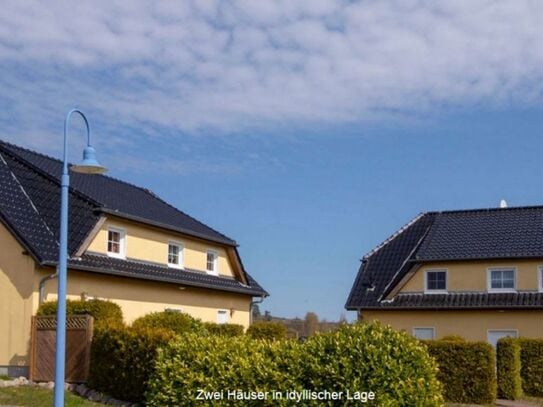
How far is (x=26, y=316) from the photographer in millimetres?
19125

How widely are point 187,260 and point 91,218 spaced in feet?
19.5

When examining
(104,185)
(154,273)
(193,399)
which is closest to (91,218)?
(154,273)

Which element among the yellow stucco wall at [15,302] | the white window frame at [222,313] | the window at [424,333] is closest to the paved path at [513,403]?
the window at [424,333]

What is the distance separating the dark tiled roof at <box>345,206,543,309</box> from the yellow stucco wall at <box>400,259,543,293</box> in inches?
13.9

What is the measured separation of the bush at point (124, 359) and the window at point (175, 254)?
9.09 m

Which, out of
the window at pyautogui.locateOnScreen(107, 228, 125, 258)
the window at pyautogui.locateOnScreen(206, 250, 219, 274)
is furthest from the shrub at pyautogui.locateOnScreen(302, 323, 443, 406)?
the window at pyautogui.locateOnScreen(206, 250, 219, 274)

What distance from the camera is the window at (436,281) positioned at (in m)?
30.6

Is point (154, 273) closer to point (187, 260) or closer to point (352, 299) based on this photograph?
point (187, 260)

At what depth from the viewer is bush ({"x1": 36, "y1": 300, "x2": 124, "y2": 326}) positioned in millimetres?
18344

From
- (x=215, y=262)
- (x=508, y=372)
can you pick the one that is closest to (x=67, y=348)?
(x=215, y=262)

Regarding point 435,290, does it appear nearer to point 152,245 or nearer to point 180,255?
point 180,255

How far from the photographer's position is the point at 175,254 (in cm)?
2703

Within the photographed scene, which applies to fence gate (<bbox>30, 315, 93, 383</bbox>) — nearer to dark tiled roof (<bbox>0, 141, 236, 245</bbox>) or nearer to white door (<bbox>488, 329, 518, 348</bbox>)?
dark tiled roof (<bbox>0, 141, 236, 245</bbox>)

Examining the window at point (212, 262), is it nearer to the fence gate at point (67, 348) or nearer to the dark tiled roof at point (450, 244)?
the dark tiled roof at point (450, 244)
